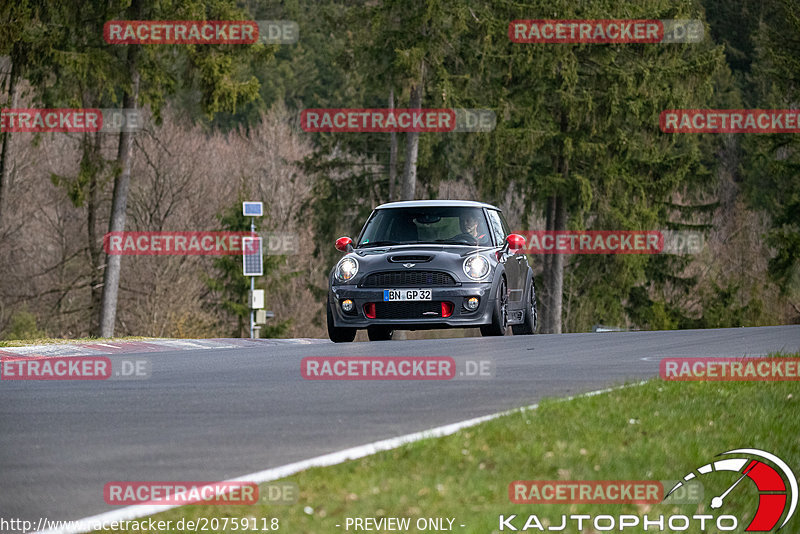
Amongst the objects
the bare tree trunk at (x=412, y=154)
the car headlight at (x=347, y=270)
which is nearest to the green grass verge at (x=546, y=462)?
the car headlight at (x=347, y=270)

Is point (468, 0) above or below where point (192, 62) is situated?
above

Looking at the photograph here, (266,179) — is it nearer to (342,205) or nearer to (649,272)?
(342,205)

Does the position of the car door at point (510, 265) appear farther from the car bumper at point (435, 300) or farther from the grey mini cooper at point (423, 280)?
the car bumper at point (435, 300)

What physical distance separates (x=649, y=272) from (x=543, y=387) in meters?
36.3

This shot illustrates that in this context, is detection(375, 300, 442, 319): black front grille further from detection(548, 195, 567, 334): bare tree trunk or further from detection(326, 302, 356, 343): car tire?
detection(548, 195, 567, 334): bare tree trunk

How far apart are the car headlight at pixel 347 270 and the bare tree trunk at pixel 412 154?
22633 millimetres

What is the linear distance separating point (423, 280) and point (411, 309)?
405 millimetres

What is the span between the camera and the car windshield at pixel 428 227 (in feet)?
62.3

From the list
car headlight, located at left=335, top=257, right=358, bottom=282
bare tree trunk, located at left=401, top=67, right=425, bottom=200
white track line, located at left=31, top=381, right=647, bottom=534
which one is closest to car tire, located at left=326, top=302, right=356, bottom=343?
car headlight, located at left=335, top=257, right=358, bottom=282

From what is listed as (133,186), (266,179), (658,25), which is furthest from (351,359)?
(266,179)

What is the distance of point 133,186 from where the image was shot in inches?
2140

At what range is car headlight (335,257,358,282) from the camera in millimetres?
18016

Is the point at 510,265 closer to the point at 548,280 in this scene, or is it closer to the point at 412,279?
the point at 412,279

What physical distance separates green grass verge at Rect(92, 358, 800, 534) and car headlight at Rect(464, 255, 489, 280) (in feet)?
22.3
